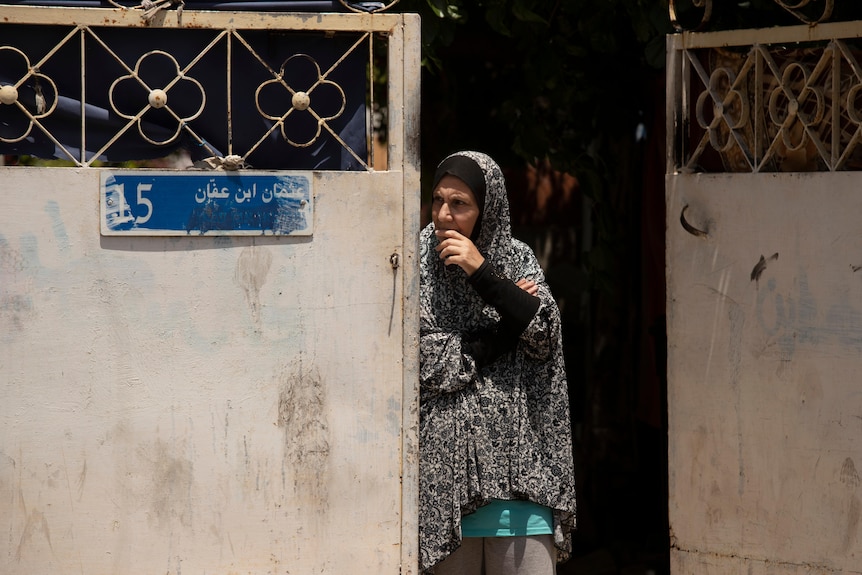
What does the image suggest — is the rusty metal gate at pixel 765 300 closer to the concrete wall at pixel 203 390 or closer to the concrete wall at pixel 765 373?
the concrete wall at pixel 765 373

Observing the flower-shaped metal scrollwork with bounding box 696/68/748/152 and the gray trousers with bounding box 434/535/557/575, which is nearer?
the gray trousers with bounding box 434/535/557/575

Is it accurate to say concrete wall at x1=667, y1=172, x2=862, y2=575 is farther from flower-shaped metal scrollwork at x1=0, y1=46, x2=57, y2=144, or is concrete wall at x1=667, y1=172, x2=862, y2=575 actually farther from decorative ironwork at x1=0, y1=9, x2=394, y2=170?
flower-shaped metal scrollwork at x1=0, y1=46, x2=57, y2=144

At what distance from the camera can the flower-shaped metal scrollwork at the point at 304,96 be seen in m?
2.89

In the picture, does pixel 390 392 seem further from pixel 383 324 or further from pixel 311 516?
pixel 311 516

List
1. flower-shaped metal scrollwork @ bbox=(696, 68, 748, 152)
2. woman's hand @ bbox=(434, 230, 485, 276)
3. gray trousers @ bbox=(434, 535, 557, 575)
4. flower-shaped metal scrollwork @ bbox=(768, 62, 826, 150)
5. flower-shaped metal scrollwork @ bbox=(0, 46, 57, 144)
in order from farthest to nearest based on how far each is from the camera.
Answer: flower-shaped metal scrollwork @ bbox=(696, 68, 748, 152), flower-shaped metal scrollwork @ bbox=(768, 62, 826, 150), gray trousers @ bbox=(434, 535, 557, 575), woman's hand @ bbox=(434, 230, 485, 276), flower-shaped metal scrollwork @ bbox=(0, 46, 57, 144)

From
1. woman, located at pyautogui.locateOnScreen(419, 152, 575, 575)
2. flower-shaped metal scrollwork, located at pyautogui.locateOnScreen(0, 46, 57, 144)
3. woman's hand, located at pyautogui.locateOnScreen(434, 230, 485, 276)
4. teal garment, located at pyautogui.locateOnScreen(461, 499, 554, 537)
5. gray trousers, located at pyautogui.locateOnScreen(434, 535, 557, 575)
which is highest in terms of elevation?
flower-shaped metal scrollwork, located at pyautogui.locateOnScreen(0, 46, 57, 144)

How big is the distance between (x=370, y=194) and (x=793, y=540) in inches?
61.4

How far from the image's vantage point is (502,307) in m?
2.96

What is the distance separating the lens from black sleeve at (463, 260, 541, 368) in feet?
9.70

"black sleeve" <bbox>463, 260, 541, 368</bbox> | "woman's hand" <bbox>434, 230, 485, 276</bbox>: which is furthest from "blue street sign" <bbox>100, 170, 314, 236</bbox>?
"black sleeve" <bbox>463, 260, 541, 368</bbox>

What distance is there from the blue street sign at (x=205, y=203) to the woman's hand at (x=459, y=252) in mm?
360

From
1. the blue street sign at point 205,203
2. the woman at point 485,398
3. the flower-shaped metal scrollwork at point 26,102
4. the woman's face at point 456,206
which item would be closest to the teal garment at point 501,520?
the woman at point 485,398

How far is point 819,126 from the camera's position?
10.5 ft

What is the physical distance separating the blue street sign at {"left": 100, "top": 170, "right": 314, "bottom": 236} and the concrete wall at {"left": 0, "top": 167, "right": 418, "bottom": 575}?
0.03 metres
